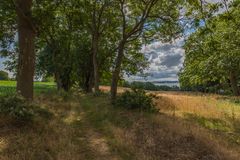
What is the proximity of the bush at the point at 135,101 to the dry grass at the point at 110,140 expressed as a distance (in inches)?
75.7

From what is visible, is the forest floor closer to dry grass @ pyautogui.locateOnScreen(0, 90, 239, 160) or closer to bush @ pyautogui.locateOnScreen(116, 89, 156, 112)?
dry grass @ pyautogui.locateOnScreen(0, 90, 239, 160)

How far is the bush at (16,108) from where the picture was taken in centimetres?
912

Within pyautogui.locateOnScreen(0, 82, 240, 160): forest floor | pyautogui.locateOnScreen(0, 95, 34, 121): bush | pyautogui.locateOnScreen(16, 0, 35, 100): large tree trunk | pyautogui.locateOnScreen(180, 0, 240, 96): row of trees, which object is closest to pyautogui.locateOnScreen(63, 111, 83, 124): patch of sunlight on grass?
pyautogui.locateOnScreen(0, 82, 240, 160): forest floor

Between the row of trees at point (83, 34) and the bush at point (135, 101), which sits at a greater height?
the row of trees at point (83, 34)

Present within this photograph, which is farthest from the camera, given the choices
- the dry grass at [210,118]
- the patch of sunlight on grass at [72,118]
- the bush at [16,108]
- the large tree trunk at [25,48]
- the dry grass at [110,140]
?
the dry grass at [210,118]

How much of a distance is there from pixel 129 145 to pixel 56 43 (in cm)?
2043

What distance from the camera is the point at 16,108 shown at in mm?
9188

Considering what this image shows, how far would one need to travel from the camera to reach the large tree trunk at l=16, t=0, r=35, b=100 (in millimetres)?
12297

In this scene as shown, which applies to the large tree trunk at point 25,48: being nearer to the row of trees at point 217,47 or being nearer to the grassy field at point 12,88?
the grassy field at point 12,88

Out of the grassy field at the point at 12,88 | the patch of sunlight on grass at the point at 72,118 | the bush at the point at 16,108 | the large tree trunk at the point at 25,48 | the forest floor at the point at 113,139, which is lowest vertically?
the forest floor at the point at 113,139

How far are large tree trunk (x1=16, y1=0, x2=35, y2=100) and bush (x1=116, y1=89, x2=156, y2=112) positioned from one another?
14.6 ft

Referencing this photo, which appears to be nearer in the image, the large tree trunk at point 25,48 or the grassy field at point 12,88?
the large tree trunk at point 25,48

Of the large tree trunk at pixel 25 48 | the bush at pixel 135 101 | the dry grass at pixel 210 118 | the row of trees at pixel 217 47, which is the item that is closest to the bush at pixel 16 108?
the large tree trunk at pixel 25 48

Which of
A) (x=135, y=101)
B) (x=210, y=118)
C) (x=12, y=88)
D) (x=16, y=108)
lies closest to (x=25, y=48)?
(x=16, y=108)
